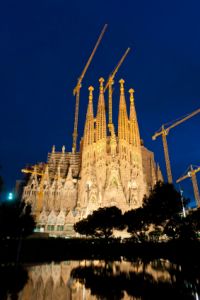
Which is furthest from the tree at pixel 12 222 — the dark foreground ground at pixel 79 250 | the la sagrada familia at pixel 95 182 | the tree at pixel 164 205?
the la sagrada familia at pixel 95 182

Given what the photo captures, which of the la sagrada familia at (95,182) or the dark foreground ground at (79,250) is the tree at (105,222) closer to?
the dark foreground ground at (79,250)

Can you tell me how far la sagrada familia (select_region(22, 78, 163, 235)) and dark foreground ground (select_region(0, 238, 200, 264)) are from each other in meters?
30.4

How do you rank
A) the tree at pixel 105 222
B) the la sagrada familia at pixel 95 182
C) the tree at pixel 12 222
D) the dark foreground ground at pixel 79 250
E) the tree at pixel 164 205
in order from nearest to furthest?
the dark foreground ground at pixel 79 250 → the tree at pixel 12 222 → the tree at pixel 164 205 → the tree at pixel 105 222 → the la sagrada familia at pixel 95 182

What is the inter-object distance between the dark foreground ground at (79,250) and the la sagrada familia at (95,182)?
30.4 m

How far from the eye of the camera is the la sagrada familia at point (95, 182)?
6149cm

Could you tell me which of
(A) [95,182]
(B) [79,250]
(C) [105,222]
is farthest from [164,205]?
(A) [95,182]

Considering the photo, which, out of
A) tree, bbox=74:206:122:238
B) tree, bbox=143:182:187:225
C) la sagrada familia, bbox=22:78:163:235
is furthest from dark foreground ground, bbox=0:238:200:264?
la sagrada familia, bbox=22:78:163:235

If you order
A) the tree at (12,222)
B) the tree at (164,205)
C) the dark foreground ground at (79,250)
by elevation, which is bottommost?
the dark foreground ground at (79,250)

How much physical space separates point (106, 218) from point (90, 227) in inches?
145

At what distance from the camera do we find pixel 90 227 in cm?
3888

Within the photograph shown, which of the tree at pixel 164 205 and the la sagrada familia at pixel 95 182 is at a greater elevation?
the la sagrada familia at pixel 95 182

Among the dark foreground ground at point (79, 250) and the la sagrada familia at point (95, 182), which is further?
the la sagrada familia at point (95, 182)

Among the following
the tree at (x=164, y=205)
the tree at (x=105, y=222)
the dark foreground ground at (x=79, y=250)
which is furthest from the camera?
the tree at (x=105, y=222)

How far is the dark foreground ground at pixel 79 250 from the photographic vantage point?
18750 millimetres
